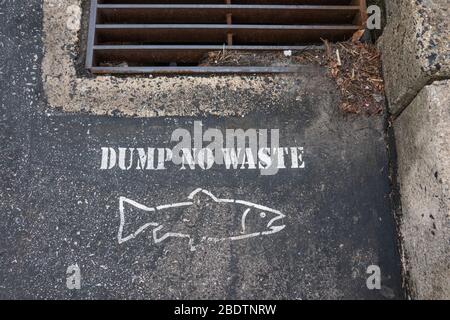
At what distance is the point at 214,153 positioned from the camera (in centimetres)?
239

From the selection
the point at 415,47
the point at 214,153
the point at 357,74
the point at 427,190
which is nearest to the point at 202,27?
the point at 214,153

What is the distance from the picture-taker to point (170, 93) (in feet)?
8.07

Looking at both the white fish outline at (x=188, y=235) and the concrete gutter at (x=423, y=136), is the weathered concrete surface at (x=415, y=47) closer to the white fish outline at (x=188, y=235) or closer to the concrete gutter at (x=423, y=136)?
the concrete gutter at (x=423, y=136)

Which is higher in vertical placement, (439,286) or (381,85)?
(381,85)

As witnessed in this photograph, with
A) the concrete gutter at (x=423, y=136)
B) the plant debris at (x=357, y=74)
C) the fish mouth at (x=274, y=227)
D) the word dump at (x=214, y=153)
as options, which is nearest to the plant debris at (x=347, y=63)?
the plant debris at (x=357, y=74)

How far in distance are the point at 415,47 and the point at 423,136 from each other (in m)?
0.39

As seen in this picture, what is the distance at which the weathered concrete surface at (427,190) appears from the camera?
6.47 feet

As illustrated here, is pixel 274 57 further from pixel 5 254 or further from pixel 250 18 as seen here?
pixel 5 254

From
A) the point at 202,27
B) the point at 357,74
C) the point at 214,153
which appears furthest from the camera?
the point at 202,27

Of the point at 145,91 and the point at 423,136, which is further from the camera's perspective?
the point at 145,91

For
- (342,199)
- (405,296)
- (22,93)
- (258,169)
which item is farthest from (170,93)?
(405,296)

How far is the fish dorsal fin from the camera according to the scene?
7.57ft

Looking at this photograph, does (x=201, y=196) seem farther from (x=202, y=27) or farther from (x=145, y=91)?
(x=202, y=27)

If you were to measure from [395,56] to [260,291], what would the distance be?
50.6 inches
